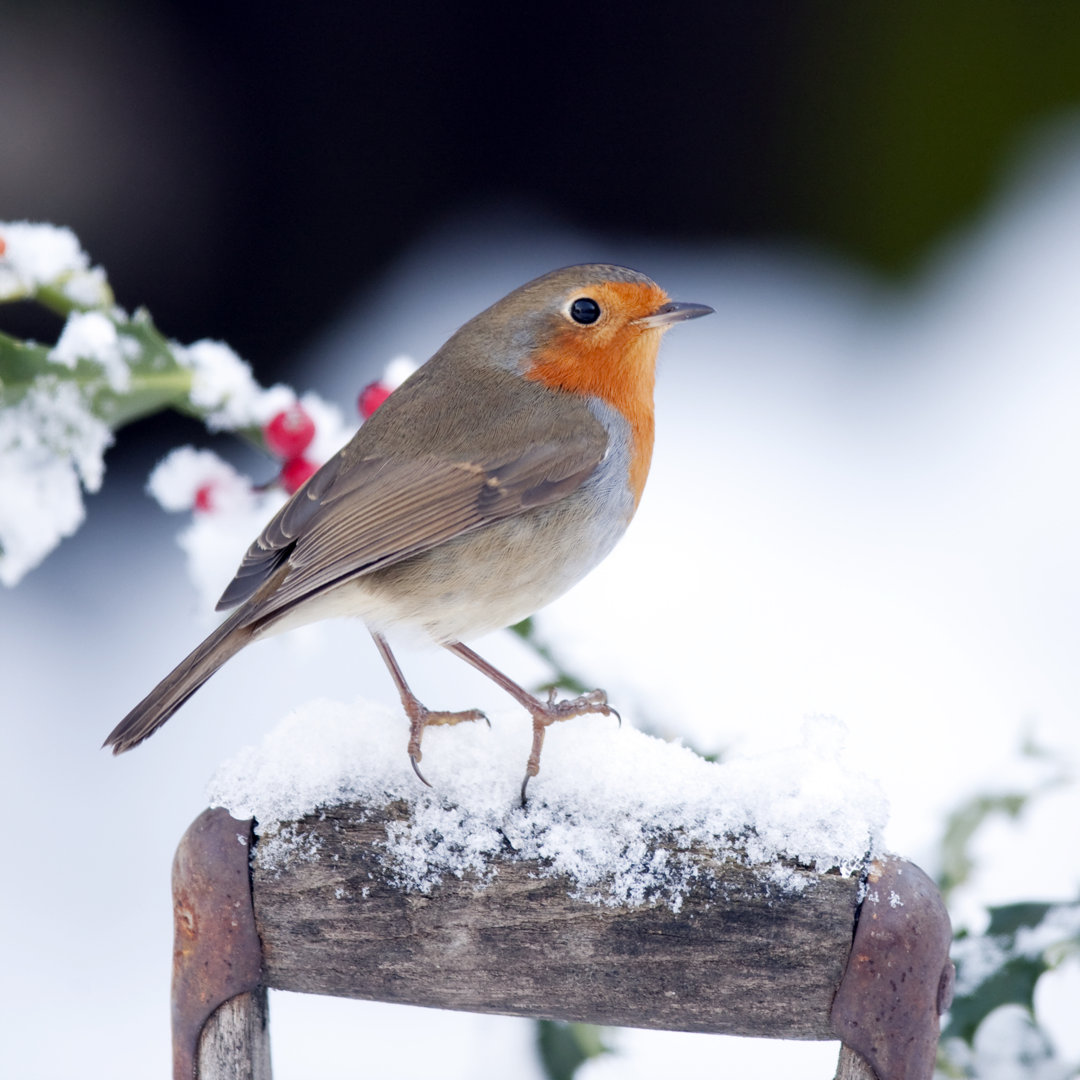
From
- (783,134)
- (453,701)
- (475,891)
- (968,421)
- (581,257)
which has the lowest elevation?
(475,891)

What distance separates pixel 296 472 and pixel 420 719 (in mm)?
535

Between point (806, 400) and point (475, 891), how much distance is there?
299 centimetres

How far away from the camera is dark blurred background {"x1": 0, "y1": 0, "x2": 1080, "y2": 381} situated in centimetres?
411

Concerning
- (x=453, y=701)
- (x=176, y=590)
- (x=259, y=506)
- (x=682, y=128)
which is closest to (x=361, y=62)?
(x=682, y=128)

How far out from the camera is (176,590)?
13.1ft

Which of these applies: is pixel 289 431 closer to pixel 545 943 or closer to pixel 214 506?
pixel 214 506

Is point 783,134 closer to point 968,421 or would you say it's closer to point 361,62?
point 968,421

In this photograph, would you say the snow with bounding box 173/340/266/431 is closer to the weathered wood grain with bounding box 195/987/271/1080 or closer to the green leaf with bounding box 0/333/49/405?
the green leaf with bounding box 0/333/49/405

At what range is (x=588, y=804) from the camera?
1757 millimetres

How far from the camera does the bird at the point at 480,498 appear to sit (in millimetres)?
1914

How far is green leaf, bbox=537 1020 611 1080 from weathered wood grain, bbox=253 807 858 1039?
1.62 ft

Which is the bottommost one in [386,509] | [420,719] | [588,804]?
[588,804]

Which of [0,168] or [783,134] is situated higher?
[783,134]

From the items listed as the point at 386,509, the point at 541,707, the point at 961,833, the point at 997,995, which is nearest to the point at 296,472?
the point at 386,509
